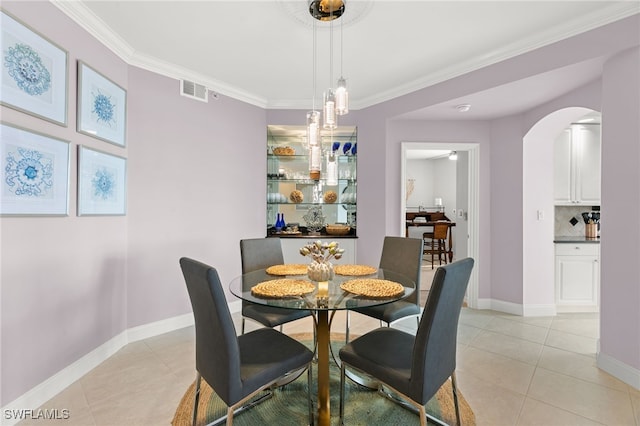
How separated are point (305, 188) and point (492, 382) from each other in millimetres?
3020

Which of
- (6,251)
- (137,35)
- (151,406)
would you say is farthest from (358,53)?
(151,406)

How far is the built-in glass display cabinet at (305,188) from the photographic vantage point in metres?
4.14

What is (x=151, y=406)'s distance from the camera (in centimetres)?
190

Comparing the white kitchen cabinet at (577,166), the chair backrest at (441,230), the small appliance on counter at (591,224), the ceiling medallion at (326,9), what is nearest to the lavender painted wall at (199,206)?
the white kitchen cabinet at (577,166)

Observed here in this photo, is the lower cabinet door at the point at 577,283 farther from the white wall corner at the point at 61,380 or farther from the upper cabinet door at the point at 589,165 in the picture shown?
the white wall corner at the point at 61,380

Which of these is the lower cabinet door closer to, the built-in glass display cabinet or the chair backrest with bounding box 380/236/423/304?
the chair backrest with bounding box 380/236/423/304

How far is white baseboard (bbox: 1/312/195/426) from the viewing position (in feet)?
5.92

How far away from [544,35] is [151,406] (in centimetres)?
384

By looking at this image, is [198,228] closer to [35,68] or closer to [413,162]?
[35,68]

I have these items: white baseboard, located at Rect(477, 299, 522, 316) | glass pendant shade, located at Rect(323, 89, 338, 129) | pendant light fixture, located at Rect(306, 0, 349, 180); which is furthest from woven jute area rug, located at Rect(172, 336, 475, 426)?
white baseboard, located at Rect(477, 299, 522, 316)

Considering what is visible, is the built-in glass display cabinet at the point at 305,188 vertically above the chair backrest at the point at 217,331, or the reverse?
the built-in glass display cabinet at the point at 305,188

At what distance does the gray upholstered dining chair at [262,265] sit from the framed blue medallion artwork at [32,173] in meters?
1.30

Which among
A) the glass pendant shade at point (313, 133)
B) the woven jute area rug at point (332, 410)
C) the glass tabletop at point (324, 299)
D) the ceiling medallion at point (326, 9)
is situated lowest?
the woven jute area rug at point (332, 410)

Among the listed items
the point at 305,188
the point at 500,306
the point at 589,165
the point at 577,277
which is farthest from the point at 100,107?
the point at 589,165
